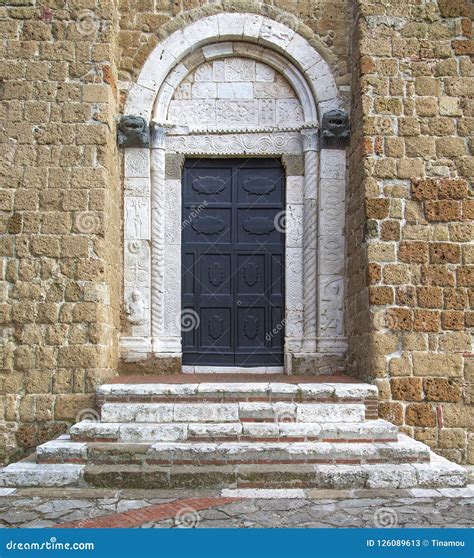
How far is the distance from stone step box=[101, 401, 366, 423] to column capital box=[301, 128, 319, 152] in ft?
9.14

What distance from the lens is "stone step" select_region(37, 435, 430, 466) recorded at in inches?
189

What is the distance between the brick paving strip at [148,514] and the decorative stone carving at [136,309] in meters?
2.63

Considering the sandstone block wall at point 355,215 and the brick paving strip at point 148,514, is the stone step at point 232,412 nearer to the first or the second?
the sandstone block wall at point 355,215

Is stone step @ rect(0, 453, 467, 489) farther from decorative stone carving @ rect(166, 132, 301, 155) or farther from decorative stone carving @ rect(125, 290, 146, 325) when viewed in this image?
decorative stone carving @ rect(166, 132, 301, 155)

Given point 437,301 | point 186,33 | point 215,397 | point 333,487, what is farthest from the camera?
point 186,33

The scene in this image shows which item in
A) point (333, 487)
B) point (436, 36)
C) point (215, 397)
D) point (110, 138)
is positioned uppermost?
point (436, 36)

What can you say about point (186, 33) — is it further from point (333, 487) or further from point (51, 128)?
point (333, 487)

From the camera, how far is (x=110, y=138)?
632 centimetres

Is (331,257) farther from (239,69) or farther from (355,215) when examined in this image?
(239,69)

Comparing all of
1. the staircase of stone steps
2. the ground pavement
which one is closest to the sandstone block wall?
the staircase of stone steps

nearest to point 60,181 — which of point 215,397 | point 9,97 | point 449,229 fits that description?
point 9,97

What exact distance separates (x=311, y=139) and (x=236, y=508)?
403 centimetres

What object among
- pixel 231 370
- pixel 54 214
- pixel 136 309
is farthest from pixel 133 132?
pixel 231 370

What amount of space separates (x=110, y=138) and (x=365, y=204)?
8.23 ft
